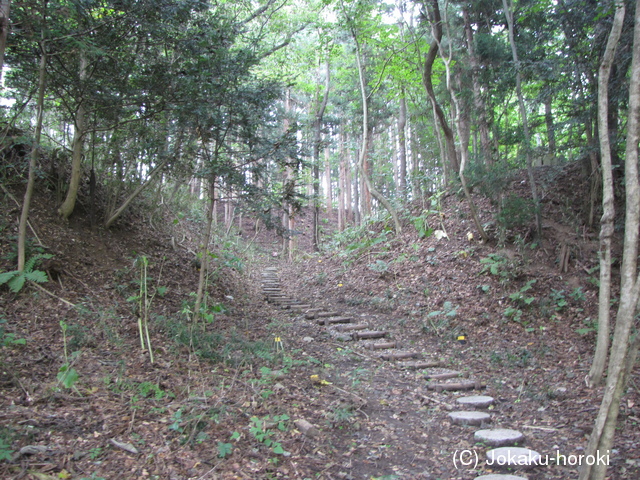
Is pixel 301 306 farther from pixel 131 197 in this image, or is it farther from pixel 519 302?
pixel 519 302

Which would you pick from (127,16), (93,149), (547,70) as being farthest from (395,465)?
(547,70)

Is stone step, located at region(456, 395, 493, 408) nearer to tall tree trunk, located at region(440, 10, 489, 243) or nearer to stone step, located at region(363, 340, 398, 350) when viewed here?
stone step, located at region(363, 340, 398, 350)

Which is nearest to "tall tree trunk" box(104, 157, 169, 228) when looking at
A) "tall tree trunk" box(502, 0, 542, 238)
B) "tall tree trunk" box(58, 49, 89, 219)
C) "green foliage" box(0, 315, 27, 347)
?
"tall tree trunk" box(58, 49, 89, 219)

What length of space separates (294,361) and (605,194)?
4250 mm

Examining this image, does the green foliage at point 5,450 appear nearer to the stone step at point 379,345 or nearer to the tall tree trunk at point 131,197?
the stone step at point 379,345

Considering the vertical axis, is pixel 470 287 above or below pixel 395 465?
above

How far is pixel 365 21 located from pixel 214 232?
316 inches

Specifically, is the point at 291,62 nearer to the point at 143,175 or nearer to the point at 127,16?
the point at 143,175

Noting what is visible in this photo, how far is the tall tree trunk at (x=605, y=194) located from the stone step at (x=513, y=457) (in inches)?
77.1

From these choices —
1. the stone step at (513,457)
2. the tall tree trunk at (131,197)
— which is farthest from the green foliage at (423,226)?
the stone step at (513,457)

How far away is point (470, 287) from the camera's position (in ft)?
26.3

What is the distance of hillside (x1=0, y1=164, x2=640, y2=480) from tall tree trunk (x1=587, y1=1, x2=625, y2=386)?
19.4 inches

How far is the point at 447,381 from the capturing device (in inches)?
210

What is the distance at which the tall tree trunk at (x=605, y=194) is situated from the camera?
443 cm
